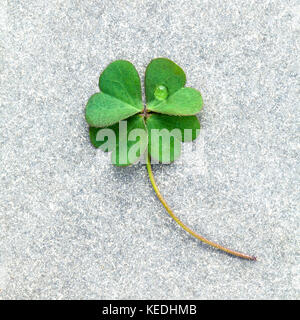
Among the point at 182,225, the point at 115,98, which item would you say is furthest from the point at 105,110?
the point at 182,225

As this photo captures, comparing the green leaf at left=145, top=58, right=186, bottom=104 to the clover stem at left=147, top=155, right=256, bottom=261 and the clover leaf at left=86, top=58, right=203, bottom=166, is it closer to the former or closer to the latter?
the clover leaf at left=86, top=58, right=203, bottom=166

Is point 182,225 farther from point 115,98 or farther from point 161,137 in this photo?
point 115,98

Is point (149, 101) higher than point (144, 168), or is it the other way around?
point (149, 101)

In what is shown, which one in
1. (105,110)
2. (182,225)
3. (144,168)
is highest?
(105,110)

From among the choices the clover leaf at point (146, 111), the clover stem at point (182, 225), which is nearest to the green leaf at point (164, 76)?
the clover leaf at point (146, 111)

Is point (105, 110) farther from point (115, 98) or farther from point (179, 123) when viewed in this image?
point (179, 123)

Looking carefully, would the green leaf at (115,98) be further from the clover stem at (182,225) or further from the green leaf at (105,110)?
the clover stem at (182,225)

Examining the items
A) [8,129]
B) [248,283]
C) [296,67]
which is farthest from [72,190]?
[296,67]
